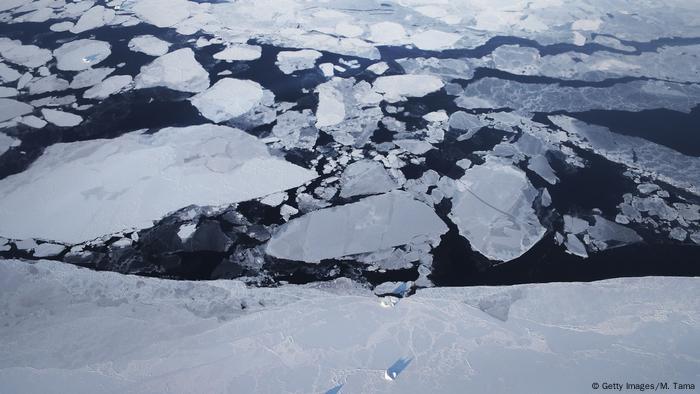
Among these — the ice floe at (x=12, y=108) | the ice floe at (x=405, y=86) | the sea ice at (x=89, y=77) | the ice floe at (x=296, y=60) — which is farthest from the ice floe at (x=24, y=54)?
the ice floe at (x=405, y=86)

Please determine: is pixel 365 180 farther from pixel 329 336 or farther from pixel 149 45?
pixel 149 45

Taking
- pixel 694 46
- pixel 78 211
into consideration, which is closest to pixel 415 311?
pixel 78 211

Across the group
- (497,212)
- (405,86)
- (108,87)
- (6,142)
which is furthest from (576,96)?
(6,142)

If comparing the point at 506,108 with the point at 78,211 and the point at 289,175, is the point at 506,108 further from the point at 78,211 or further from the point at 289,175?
the point at 78,211

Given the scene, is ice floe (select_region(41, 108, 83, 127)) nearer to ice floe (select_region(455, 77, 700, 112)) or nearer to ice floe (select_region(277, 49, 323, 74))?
ice floe (select_region(277, 49, 323, 74))

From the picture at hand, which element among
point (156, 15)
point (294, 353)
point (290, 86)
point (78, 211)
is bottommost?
point (294, 353)

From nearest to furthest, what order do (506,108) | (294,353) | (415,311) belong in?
(294,353) → (415,311) → (506,108)

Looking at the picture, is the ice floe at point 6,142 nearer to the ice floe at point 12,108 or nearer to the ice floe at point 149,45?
the ice floe at point 12,108
